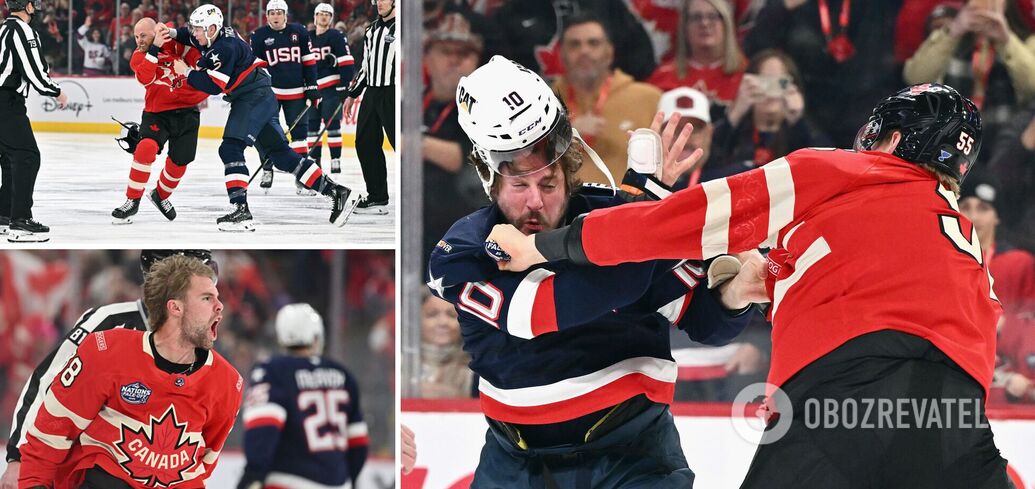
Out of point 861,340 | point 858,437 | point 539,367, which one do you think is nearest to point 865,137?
point 861,340

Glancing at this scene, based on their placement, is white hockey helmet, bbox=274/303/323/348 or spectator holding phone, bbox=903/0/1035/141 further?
white hockey helmet, bbox=274/303/323/348

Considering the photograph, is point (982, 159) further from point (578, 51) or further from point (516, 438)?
point (516, 438)

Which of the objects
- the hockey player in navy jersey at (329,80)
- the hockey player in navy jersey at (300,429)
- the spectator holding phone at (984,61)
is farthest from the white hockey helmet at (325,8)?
the spectator holding phone at (984,61)

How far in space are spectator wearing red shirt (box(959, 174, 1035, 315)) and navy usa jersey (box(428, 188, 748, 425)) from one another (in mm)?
2421

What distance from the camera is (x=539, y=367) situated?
2.39m

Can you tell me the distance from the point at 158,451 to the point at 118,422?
16 cm

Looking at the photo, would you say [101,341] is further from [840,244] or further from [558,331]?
[840,244]

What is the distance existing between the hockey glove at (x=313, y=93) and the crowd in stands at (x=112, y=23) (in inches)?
7.8

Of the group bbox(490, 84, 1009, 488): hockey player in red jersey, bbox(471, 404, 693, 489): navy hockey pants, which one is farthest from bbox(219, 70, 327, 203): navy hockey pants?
bbox(490, 84, 1009, 488): hockey player in red jersey

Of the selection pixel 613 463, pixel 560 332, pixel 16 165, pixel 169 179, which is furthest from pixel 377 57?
pixel 613 463

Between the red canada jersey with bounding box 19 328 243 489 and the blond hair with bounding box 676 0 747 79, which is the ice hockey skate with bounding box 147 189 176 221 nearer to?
the red canada jersey with bounding box 19 328 243 489

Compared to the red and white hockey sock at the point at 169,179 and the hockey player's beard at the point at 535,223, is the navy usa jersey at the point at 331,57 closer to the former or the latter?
the red and white hockey sock at the point at 169,179

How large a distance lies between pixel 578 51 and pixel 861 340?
2.93 meters

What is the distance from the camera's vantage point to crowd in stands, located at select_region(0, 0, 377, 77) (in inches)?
139
